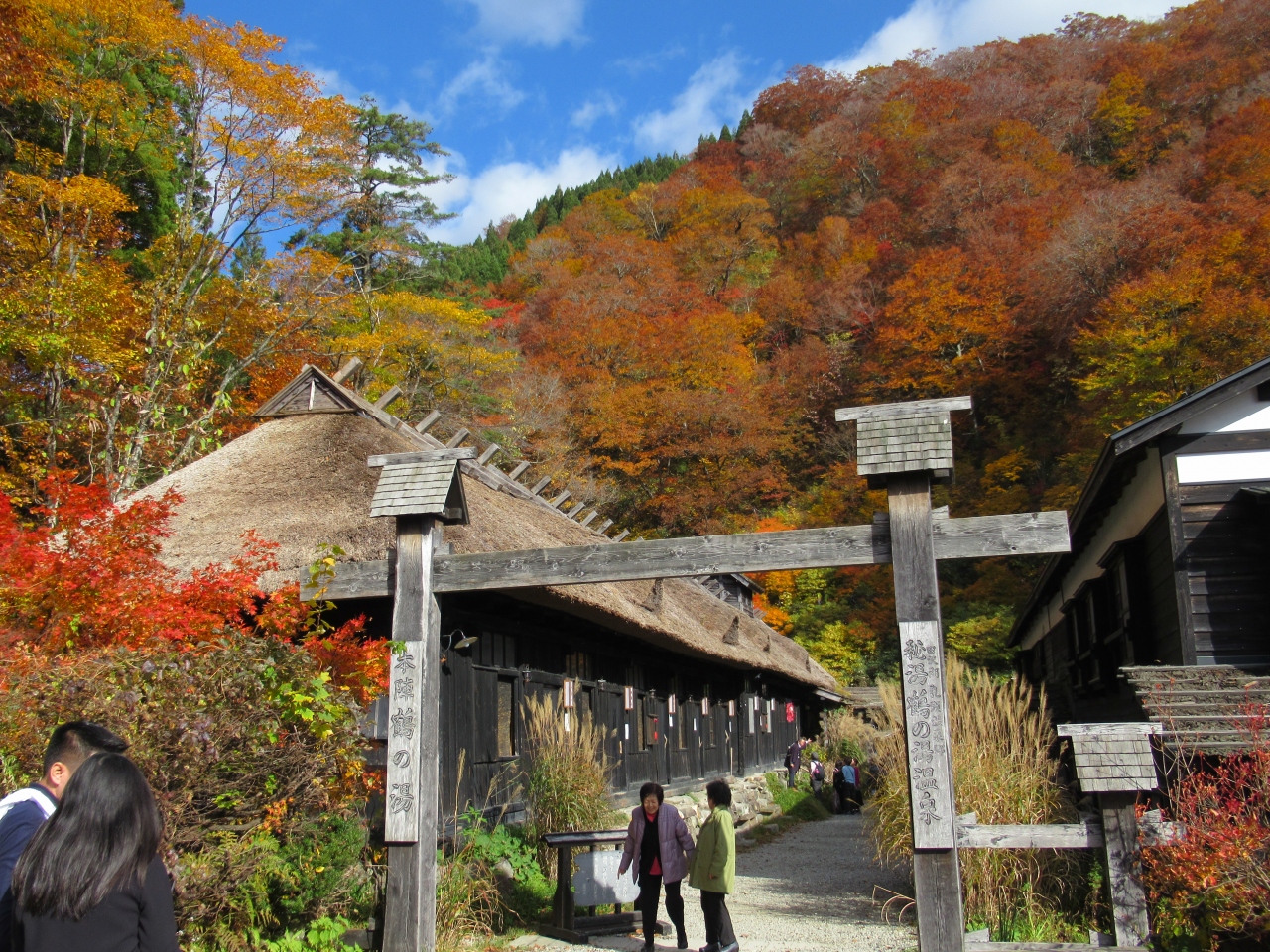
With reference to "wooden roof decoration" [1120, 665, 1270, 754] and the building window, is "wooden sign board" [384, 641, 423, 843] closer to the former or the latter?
the building window

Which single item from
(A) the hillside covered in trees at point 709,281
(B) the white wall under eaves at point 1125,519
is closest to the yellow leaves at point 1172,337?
(A) the hillside covered in trees at point 709,281

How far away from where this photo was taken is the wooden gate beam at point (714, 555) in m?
5.43

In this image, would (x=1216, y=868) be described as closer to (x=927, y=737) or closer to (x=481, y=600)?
(x=927, y=737)

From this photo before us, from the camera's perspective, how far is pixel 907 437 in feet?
18.3

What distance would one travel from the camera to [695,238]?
A: 48.8 m

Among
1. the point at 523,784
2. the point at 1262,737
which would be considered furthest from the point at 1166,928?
the point at 523,784

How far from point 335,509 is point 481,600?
1.68 meters

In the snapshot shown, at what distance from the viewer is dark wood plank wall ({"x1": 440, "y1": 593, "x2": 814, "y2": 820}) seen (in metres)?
9.03

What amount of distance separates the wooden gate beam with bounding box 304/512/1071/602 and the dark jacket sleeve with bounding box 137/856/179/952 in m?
3.22

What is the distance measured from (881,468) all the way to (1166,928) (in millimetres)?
3247

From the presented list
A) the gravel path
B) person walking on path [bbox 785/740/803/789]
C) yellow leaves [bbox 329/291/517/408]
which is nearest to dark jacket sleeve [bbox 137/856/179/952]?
the gravel path

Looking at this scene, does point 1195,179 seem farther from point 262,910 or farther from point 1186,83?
point 262,910

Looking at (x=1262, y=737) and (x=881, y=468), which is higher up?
(x=881, y=468)

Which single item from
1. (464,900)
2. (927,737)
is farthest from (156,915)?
(464,900)
